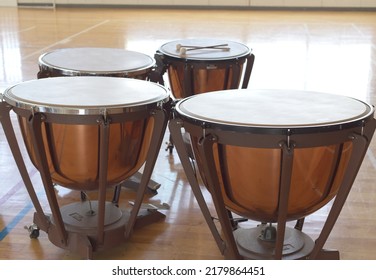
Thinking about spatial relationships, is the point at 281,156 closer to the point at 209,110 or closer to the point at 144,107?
the point at 209,110

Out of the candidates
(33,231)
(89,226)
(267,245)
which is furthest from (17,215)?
(267,245)

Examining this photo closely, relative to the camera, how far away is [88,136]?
71.4 inches

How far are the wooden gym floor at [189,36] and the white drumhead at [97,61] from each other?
0.61 metres

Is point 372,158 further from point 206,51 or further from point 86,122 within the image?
point 86,122

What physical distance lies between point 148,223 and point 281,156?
911 mm

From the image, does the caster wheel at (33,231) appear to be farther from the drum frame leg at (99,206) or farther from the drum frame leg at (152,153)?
the drum frame leg at (152,153)

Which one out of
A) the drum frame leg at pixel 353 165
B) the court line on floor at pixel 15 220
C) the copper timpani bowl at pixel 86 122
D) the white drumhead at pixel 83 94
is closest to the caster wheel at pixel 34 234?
the court line on floor at pixel 15 220

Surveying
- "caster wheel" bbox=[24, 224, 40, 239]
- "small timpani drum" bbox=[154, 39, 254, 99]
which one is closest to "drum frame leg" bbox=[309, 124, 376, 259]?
"caster wheel" bbox=[24, 224, 40, 239]

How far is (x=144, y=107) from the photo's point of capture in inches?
72.4

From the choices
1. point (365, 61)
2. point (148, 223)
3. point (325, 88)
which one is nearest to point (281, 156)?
point (148, 223)

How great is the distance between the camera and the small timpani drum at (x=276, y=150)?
60.9 inches

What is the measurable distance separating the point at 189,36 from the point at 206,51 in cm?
503

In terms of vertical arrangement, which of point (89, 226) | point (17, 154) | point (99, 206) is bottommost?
point (89, 226)

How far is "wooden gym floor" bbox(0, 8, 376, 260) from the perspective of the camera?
7.10ft
